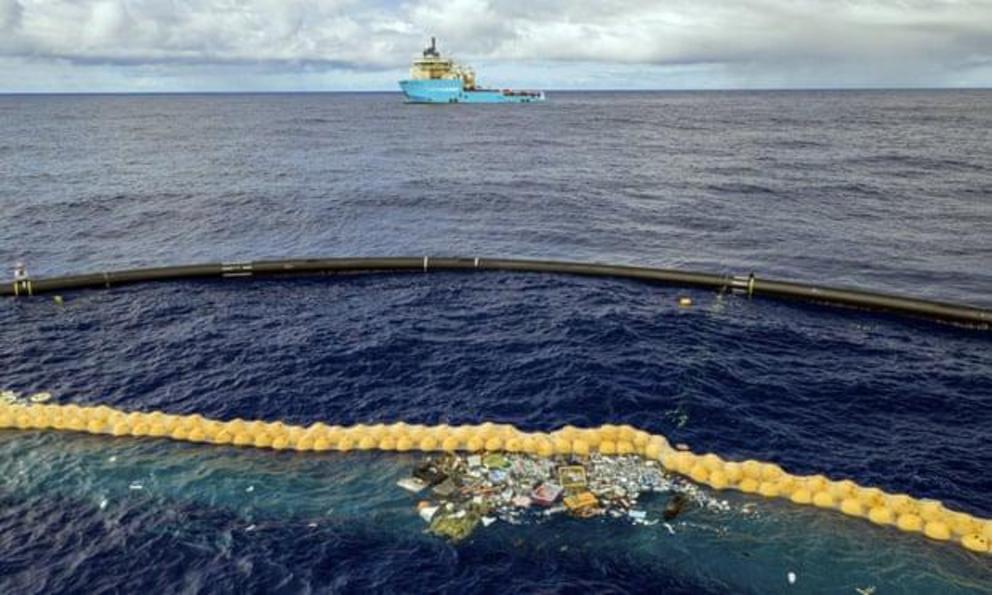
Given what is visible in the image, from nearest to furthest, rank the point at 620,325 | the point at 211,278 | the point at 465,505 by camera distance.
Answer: the point at 465,505 < the point at 620,325 < the point at 211,278

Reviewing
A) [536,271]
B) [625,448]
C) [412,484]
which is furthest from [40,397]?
[536,271]

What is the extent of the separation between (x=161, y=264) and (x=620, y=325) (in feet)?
128

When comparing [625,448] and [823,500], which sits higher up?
[625,448]

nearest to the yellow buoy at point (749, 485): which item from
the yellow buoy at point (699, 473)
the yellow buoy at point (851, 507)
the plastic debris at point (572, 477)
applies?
the yellow buoy at point (699, 473)

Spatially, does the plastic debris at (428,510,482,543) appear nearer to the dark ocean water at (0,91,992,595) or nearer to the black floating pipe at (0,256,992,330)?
the dark ocean water at (0,91,992,595)

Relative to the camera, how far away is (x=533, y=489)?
25.4 meters

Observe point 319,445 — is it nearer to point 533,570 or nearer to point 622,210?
point 533,570

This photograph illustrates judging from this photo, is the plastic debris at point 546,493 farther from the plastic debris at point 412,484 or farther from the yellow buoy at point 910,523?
the yellow buoy at point 910,523

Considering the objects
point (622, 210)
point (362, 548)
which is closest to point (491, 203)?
point (622, 210)

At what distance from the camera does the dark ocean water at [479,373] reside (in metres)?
22.2

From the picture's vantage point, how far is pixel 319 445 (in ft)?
94.2

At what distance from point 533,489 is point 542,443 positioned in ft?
9.21

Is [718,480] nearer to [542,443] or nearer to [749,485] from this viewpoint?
[749,485]

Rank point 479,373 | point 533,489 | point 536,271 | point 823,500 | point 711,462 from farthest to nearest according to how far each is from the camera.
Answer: point 536,271
point 479,373
point 711,462
point 533,489
point 823,500
